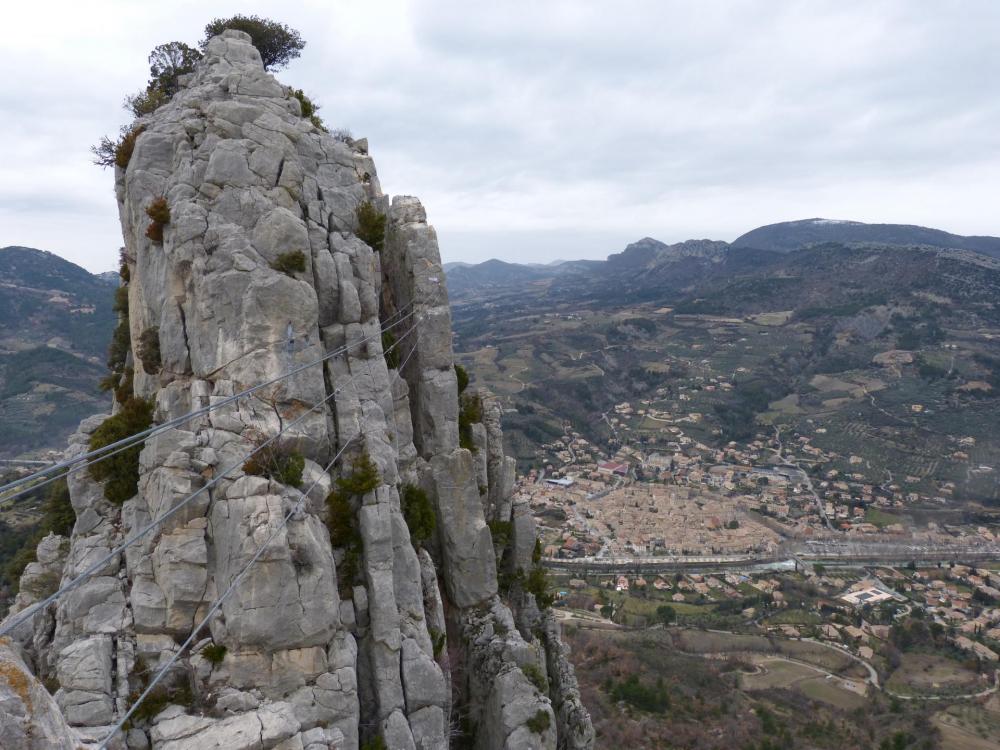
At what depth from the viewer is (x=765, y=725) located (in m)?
49.2

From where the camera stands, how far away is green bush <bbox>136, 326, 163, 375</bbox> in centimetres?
1827

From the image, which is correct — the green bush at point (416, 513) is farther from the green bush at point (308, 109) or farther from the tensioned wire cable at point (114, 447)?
the green bush at point (308, 109)

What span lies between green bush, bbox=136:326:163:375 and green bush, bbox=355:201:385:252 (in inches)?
293

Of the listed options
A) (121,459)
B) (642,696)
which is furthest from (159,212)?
(642,696)

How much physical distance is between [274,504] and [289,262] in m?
7.29

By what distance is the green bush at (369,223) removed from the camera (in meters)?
21.4

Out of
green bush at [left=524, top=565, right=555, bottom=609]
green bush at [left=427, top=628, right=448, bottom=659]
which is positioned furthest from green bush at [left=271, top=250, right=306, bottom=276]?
green bush at [left=524, top=565, right=555, bottom=609]

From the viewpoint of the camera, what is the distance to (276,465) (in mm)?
15164

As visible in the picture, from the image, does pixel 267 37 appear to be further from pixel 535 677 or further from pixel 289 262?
pixel 535 677

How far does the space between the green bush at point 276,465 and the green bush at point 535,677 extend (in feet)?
33.5

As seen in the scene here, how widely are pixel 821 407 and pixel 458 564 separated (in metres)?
171

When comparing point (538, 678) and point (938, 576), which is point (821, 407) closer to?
point (938, 576)

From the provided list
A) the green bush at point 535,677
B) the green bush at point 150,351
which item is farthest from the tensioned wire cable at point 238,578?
the green bush at point 535,677

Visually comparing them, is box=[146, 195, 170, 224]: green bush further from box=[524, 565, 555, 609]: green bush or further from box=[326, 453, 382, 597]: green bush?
box=[524, 565, 555, 609]: green bush
